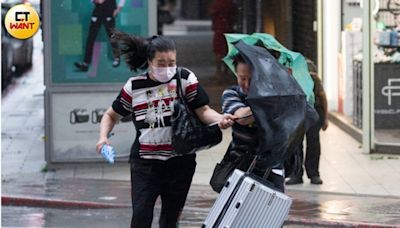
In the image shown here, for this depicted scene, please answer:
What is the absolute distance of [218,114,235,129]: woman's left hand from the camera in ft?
20.6

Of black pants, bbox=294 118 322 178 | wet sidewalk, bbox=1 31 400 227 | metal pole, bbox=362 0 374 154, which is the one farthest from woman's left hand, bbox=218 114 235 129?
metal pole, bbox=362 0 374 154

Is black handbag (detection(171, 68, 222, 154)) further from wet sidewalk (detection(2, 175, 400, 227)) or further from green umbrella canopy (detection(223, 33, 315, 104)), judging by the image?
wet sidewalk (detection(2, 175, 400, 227))

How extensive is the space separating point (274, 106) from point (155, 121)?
89 centimetres

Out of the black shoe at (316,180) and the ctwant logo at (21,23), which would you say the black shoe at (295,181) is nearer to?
the black shoe at (316,180)

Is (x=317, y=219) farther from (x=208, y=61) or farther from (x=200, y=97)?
(x=208, y=61)

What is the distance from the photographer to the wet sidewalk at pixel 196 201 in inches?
372

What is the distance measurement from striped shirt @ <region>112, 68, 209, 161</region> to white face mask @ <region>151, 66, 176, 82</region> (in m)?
0.04

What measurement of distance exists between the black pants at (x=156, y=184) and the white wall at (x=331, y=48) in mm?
9495

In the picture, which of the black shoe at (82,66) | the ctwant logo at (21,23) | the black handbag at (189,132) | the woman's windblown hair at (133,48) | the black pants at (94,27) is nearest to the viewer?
the black handbag at (189,132)

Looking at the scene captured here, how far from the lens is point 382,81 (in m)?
13.3

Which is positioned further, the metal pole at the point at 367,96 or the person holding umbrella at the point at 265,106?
the metal pole at the point at 367,96

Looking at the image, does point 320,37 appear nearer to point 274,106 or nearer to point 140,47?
point 140,47

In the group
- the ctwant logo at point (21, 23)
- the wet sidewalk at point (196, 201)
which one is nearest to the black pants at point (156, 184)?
the wet sidewalk at point (196, 201)

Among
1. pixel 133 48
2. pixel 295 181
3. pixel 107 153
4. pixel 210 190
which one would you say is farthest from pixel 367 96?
pixel 107 153
